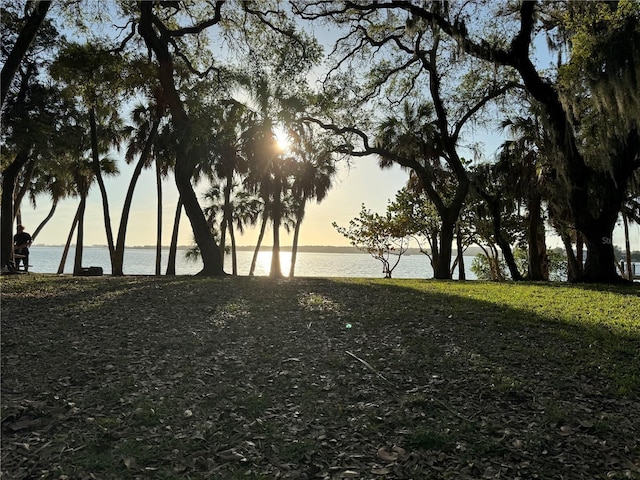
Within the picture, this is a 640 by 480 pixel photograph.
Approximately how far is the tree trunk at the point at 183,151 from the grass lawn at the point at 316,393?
19.0ft

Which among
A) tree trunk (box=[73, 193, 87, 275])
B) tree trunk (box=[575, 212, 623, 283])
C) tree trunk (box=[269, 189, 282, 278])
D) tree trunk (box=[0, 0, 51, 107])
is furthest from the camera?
tree trunk (box=[269, 189, 282, 278])

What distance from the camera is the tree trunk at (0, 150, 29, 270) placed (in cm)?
1393

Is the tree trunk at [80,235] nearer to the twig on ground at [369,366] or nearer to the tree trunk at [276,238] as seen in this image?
the tree trunk at [276,238]

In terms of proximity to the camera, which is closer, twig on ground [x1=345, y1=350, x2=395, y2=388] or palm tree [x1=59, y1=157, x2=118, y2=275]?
twig on ground [x1=345, y1=350, x2=395, y2=388]

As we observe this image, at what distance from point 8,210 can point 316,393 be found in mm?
13834

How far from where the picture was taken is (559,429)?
144 inches

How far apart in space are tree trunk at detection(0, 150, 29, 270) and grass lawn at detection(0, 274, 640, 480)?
326 inches

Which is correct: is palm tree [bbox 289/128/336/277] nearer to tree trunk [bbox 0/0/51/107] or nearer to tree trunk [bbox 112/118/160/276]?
tree trunk [bbox 112/118/160/276]

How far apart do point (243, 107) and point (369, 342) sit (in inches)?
467

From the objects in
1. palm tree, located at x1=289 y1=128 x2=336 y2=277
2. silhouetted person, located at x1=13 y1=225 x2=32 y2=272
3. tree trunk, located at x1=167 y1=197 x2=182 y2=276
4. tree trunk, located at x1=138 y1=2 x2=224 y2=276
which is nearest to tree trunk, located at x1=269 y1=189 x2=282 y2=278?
palm tree, located at x1=289 y1=128 x2=336 y2=277

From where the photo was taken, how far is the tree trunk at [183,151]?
42.5ft

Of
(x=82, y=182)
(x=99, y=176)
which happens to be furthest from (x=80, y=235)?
(x=99, y=176)

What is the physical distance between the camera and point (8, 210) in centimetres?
1391

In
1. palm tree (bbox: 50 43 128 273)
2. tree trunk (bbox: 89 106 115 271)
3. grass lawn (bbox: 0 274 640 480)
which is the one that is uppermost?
palm tree (bbox: 50 43 128 273)
